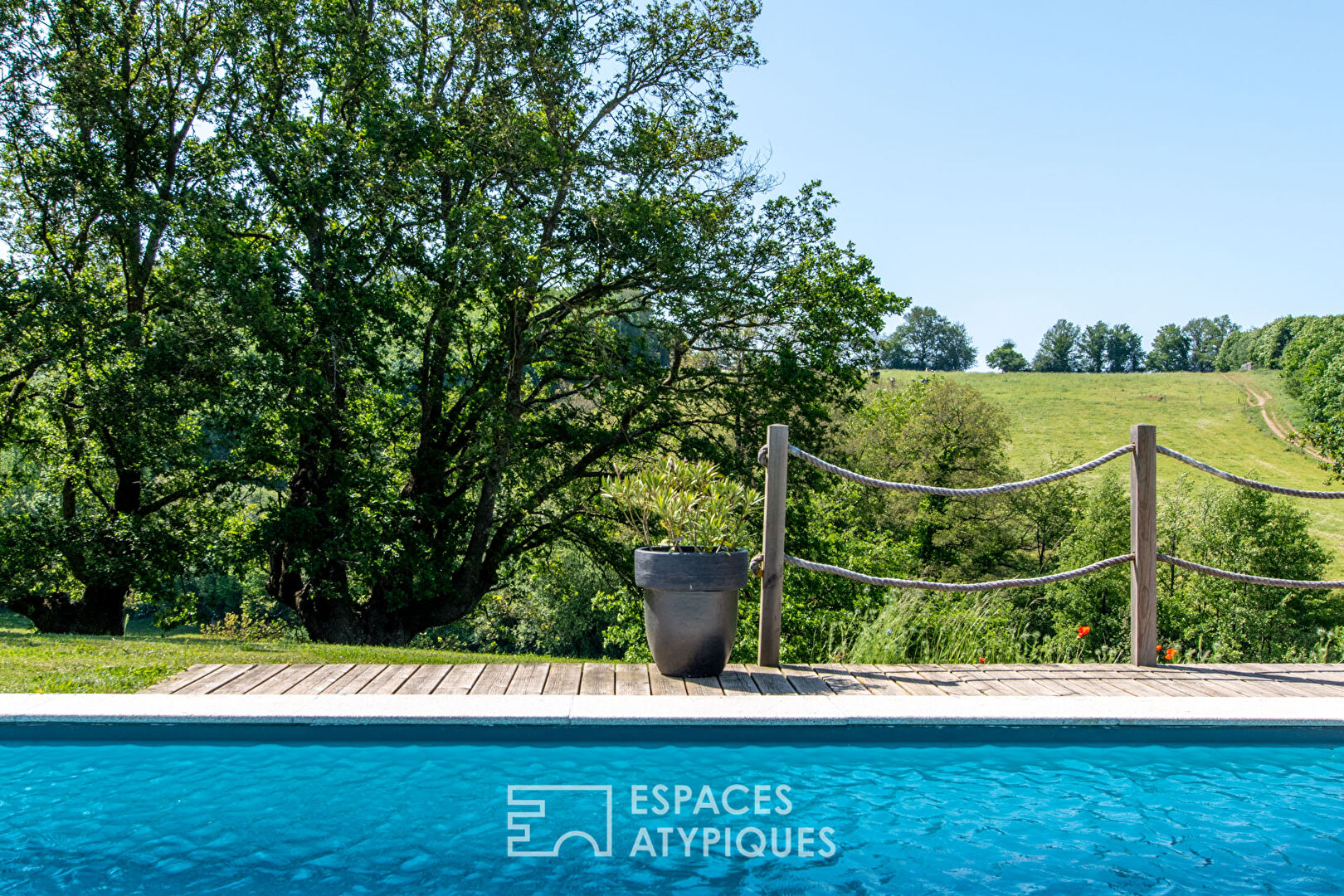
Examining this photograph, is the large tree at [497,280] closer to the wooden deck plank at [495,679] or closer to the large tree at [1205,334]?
the wooden deck plank at [495,679]

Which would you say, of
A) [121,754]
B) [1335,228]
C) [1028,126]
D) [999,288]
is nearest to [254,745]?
[121,754]

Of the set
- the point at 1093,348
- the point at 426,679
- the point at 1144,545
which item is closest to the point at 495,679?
the point at 426,679

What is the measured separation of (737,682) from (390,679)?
2.06m

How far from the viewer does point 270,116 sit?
14.4m

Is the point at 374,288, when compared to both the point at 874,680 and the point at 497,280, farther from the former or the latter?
the point at 874,680

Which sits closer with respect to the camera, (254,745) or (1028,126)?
(254,745)

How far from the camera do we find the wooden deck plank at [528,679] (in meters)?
5.02

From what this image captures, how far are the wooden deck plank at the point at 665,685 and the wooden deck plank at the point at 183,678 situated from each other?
2648mm

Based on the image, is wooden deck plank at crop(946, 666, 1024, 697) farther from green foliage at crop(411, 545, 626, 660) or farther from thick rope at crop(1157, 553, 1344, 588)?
green foliage at crop(411, 545, 626, 660)

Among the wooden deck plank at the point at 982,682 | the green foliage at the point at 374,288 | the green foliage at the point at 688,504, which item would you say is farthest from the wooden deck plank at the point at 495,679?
the green foliage at the point at 374,288

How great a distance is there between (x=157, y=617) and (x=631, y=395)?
27.9ft

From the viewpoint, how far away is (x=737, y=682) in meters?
5.28

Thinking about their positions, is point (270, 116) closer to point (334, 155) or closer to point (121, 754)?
point (334, 155)

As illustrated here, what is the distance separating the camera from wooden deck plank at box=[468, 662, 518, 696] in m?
5.01
